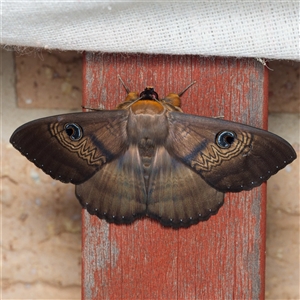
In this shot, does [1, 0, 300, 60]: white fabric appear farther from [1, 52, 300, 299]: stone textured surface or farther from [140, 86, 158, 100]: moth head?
[1, 52, 300, 299]: stone textured surface

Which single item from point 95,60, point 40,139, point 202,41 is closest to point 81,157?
point 40,139

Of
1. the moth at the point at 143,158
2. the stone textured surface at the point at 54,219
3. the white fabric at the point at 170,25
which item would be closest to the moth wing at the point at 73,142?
the moth at the point at 143,158

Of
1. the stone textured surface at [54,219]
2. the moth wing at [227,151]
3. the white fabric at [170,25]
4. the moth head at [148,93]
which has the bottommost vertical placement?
the stone textured surface at [54,219]

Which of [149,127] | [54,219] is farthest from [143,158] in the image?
[54,219]

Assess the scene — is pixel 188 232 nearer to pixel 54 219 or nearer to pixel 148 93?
pixel 148 93

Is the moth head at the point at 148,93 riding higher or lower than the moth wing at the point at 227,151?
higher

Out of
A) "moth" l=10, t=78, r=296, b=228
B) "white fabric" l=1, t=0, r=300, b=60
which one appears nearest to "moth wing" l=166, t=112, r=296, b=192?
"moth" l=10, t=78, r=296, b=228

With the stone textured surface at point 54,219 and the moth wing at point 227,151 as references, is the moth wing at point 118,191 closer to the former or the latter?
the moth wing at point 227,151
